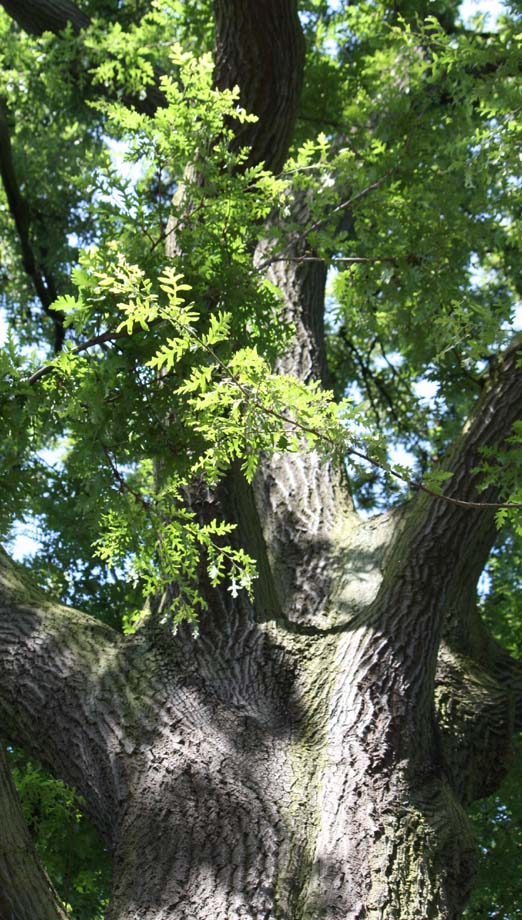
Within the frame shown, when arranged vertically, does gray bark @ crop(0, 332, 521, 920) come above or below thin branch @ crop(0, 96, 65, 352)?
below

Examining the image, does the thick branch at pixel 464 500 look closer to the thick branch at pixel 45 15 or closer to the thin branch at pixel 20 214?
the thin branch at pixel 20 214

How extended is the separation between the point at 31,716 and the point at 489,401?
2367mm

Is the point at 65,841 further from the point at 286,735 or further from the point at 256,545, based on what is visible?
the point at 256,545

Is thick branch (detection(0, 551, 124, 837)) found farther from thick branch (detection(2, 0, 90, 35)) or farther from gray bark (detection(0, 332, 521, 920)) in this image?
thick branch (detection(2, 0, 90, 35))

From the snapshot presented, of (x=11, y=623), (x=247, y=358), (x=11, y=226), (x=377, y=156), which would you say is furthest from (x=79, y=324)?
(x=11, y=226)

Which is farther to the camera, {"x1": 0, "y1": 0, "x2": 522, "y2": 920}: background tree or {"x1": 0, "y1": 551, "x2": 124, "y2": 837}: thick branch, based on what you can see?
{"x1": 0, "y1": 551, "x2": 124, "y2": 837}: thick branch

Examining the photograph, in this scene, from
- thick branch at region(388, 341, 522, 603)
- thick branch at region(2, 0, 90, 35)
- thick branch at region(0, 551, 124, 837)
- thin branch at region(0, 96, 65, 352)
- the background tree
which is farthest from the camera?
thin branch at region(0, 96, 65, 352)

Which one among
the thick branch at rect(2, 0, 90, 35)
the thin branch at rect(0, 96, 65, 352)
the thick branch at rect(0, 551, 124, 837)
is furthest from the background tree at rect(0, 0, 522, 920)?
the thin branch at rect(0, 96, 65, 352)

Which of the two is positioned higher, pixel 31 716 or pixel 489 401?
pixel 489 401

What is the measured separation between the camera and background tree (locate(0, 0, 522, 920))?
3297mm

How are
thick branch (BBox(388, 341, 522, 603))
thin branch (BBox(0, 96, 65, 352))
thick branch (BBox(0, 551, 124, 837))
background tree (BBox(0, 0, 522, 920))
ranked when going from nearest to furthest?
background tree (BBox(0, 0, 522, 920))
thick branch (BBox(0, 551, 124, 837))
thick branch (BBox(388, 341, 522, 603))
thin branch (BBox(0, 96, 65, 352))

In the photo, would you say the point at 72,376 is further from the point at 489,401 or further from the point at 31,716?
the point at 489,401

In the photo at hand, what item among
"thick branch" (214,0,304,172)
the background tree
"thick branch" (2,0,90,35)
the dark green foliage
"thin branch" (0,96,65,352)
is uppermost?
"thick branch" (2,0,90,35)

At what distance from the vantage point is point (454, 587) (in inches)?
166
